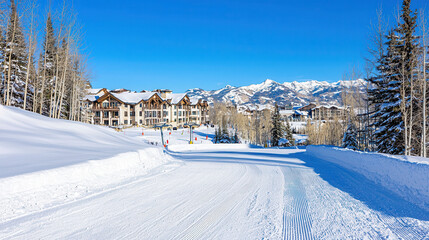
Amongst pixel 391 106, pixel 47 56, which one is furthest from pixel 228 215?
pixel 47 56

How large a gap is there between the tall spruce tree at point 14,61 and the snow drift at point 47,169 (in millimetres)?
13240

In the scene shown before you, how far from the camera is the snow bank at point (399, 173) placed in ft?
18.4

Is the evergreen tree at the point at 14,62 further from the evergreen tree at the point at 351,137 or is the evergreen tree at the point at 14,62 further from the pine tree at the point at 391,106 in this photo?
the evergreen tree at the point at 351,137

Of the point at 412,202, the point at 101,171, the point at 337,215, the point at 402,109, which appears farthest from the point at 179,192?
the point at 402,109

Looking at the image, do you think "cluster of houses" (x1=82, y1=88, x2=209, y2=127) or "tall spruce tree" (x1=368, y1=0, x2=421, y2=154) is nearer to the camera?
"tall spruce tree" (x1=368, y1=0, x2=421, y2=154)

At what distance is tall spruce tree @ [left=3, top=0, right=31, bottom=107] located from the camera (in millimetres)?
20672

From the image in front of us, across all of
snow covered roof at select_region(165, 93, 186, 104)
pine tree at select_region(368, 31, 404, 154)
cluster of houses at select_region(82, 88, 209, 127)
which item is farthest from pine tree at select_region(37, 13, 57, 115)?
snow covered roof at select_region(165, 93, 186, 104)

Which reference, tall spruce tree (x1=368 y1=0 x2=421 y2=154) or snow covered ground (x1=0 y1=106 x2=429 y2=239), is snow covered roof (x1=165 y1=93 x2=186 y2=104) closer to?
tall spruce tree (x1=368 y1=0 x2=421 y2=154)

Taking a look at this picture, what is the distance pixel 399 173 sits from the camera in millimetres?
6625

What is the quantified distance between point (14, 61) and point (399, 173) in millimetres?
33863

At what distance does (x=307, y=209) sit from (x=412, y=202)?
2467 millimetres

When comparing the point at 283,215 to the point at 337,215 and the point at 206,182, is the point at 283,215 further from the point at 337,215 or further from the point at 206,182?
the point at 206,182

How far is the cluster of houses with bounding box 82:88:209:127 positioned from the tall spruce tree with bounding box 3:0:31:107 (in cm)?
2333

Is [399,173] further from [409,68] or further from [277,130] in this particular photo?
[277,130]
